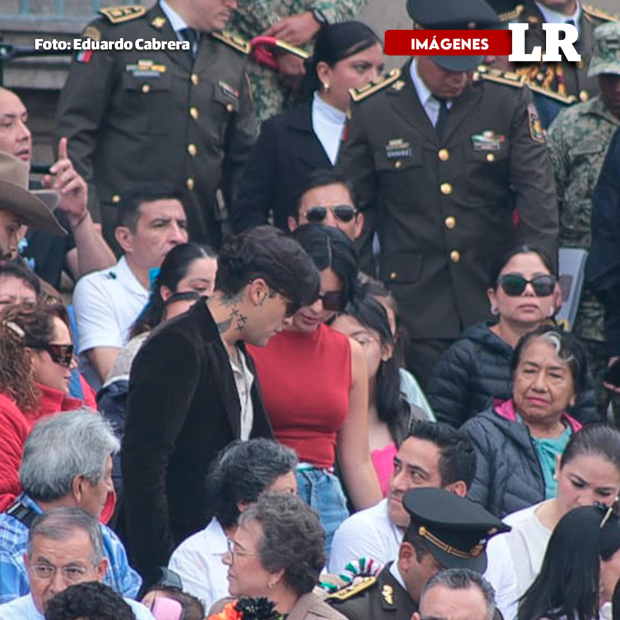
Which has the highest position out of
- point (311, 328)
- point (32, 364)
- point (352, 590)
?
point (32, 364)

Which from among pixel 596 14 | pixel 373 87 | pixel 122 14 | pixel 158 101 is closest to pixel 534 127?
pixel 373 87

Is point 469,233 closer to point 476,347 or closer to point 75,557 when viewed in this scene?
point 476,347

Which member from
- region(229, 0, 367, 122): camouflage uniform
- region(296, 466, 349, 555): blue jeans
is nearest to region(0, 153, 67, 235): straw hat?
region(296, 466, 349, 555): blue jeans

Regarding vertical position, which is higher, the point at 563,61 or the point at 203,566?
the point at 563,61

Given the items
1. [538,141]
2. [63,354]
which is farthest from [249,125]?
[63,354]

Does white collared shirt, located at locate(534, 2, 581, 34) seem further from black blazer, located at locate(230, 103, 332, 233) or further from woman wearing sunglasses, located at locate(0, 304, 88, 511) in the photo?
woman wearing sunglasses, located at locate(0, 304, 88, 511)

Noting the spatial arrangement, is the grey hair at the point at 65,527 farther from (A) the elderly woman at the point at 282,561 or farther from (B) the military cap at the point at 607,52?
(B) the military cap at the point at 607,52

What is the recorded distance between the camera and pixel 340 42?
1061 cm

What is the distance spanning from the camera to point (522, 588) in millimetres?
8141

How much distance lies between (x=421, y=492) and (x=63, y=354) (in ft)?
4.33

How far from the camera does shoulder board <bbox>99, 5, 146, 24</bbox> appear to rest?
1052 centimetres

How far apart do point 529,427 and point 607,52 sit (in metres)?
2.41

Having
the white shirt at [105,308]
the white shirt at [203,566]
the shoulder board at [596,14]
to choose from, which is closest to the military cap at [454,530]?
the white shirt at [203,566]

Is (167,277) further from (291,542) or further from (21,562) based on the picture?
(291,542)
